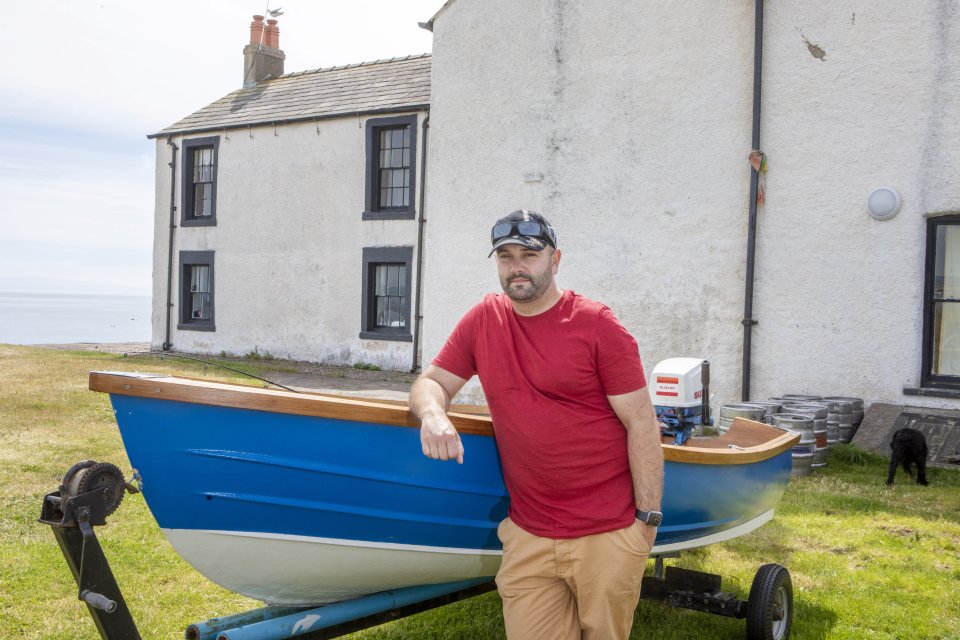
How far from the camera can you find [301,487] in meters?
3.76

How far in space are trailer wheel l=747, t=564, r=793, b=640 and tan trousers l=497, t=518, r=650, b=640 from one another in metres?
1.44

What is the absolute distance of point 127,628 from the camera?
11.6 feet

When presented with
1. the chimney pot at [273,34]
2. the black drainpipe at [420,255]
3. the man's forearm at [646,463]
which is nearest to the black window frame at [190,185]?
the chimney pot at [273,34]

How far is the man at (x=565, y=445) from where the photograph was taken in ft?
11.4

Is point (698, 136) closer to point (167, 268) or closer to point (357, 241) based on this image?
point (357, 241)

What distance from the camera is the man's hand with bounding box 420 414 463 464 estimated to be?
3395 mm

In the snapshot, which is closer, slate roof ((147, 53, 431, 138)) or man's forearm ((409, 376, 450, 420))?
man's forearm ((409, 376, 450, 420))

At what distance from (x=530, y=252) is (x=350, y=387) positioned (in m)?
12.1

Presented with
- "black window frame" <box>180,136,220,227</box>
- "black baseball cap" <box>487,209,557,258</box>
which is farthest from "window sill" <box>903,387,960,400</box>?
"black window frame" <box>180,136,220,227</box>

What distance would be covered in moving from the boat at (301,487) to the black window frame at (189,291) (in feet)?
59.6

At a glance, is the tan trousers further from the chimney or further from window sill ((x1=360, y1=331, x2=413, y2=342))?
the chimney

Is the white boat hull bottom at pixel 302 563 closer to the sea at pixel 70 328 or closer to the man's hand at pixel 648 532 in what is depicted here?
the man's hand at pixel 648 532

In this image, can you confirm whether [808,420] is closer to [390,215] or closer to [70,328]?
[390,215]

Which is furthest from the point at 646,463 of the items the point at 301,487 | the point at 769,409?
the point at 769,409
